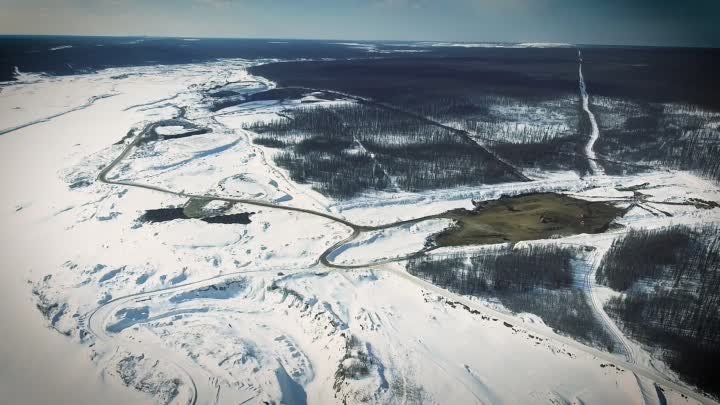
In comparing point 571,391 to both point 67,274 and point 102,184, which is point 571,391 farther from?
point 102,184

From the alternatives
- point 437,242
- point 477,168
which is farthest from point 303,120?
point 437,242

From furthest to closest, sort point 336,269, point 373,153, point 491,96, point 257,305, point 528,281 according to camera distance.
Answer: point 491,96
point 373,153
point 336,269
point 528,281
point 257,305

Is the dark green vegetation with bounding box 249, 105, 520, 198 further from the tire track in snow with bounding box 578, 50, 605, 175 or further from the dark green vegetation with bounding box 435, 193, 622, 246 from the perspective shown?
the tire track in snow with bounding box 578, 50, 605, 175

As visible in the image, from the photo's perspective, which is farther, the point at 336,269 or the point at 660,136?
the point at 660,136

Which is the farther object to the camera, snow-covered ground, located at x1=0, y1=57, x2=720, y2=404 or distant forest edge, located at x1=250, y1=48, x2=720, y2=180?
distant forest edge, located at x1=250, y1=48, x2=720, y2=180

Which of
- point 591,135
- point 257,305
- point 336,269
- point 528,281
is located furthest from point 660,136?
point 257,305

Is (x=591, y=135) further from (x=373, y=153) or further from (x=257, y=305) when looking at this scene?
(x=257, y=305)

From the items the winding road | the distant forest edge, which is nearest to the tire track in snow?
the distant forest edge
